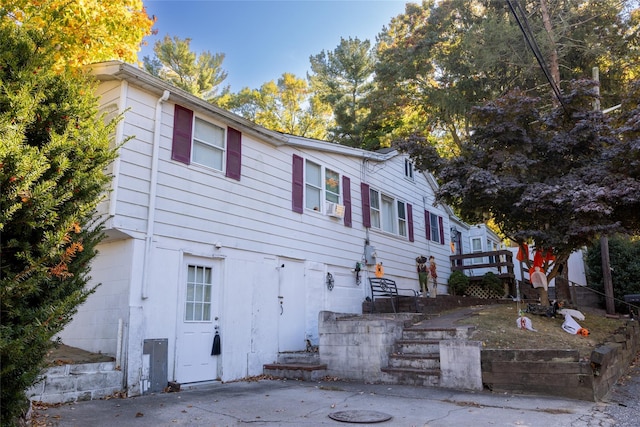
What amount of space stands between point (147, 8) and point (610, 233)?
11.0 meters

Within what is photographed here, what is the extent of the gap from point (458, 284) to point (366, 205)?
550cm

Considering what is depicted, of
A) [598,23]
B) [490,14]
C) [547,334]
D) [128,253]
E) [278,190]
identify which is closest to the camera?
[128,253]

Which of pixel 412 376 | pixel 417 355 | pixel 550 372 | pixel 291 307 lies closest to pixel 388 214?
pixel 291 307

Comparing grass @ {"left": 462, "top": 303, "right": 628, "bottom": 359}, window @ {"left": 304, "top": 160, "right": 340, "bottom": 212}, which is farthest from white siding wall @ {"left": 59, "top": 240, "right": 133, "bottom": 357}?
grass @ {"left": 462, "top": 303, "right": 628, "bottom": 359}

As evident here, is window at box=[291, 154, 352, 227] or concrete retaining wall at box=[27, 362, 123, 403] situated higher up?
window at box=[291, 154, 352, 227]

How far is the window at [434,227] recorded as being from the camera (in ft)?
56.4

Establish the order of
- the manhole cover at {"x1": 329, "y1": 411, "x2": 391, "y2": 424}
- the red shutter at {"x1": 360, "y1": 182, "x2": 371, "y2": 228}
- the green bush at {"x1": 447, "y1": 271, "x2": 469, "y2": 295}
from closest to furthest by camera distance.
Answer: the manhole cover at {"x1": 329, "y1": 411, "x2": 391, "y2": 424} < the red shutter at {"x1": 360, "y1": 182, "x2": 371, "y2": 228} < the green bush at {"x1": 447, "y1": 271, "x2": 469, "y2": 295}

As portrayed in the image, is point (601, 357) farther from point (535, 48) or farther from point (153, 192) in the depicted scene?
point (153, 192)

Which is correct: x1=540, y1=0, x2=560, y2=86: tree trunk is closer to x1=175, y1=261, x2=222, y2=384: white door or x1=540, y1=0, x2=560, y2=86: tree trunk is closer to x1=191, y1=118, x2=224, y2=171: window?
x1=191, y1=118, x2=224, y2=171: window

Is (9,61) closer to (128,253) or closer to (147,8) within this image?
(128,253)

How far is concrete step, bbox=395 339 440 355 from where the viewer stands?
8188 mm

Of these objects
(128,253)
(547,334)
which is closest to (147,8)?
(128,253)

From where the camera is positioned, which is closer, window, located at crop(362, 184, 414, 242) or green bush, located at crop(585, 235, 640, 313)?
window, located at crop(362, 184, 414, 242)

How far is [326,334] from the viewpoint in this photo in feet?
29.0
